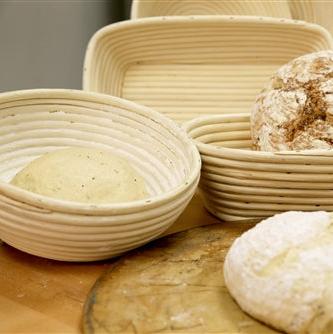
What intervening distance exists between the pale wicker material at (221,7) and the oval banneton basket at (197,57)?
32 cm

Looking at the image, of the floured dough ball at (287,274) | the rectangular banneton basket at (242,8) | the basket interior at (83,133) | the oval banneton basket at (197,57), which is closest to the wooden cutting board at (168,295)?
the floured dough ball at (287,274)

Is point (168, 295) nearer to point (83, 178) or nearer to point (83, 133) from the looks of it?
point (83, 178)

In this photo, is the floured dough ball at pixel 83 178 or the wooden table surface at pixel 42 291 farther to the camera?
the floured dough ball at pixel 83 178

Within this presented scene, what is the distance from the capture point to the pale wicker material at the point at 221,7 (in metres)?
1.78

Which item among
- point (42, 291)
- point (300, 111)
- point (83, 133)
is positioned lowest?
point (42, 291)

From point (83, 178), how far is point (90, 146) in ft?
0.62

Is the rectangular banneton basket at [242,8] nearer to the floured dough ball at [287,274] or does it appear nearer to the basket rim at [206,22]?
the basket rim at [206,22]

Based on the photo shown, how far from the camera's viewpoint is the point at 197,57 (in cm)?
149

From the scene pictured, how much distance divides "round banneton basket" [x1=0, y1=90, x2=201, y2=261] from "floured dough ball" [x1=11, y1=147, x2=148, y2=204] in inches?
1.8

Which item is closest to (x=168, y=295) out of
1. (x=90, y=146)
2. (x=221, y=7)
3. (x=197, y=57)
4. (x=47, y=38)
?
(x=90, y=146)

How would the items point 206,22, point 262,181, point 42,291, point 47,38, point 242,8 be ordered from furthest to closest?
point 47,38
point 242,8
point 206,22
point 262,181
point 42,291

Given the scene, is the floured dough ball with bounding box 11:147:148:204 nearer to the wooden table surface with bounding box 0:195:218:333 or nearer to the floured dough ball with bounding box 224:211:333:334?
the wooden table surface with bounding box 0:195:218:333

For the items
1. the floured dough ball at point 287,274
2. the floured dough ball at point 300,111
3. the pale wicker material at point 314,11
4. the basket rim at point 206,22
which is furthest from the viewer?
the pale wicker material at point 314,11

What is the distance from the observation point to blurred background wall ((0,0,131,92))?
1.78 metres
